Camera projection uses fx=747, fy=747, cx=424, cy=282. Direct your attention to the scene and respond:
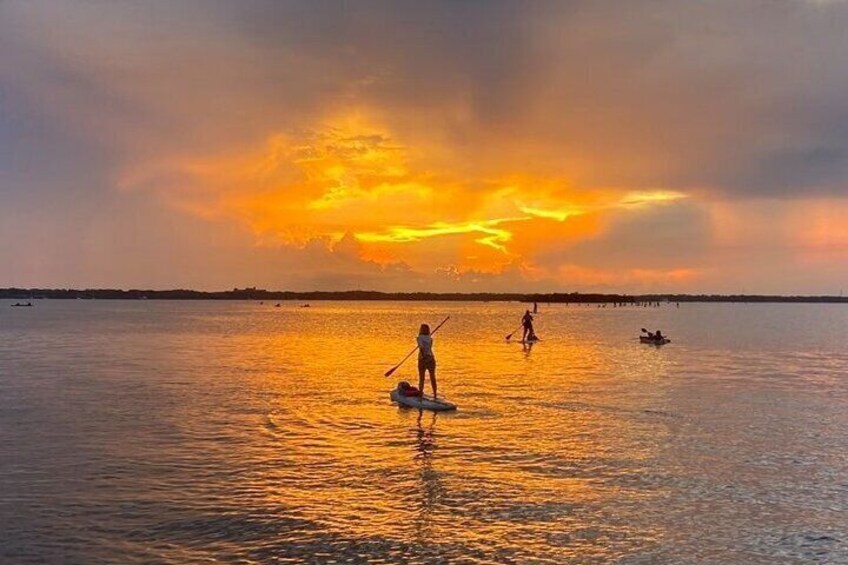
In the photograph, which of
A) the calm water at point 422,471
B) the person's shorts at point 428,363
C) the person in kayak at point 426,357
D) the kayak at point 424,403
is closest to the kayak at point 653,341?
the calm water at point 422,471

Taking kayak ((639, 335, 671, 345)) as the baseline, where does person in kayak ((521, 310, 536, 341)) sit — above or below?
above

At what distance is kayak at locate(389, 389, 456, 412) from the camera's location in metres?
24.2

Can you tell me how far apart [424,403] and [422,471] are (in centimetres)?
842

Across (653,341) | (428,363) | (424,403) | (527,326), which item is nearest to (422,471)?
(424,403)

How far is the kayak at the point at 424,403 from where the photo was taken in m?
24.2

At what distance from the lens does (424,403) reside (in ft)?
80.4

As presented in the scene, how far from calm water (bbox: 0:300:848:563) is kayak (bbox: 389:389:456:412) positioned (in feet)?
1.77

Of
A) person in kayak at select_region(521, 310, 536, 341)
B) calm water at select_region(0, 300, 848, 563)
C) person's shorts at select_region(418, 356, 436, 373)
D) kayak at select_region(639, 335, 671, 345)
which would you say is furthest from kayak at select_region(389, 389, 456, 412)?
kayak at select_region(639, 335, 671, 345)

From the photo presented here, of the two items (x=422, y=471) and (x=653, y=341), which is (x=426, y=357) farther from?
(x=653, y=341)

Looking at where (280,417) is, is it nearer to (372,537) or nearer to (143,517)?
(143,517)

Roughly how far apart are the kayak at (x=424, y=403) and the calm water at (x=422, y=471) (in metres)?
0.54

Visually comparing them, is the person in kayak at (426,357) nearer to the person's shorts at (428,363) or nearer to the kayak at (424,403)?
the person's shorts at (428,363)

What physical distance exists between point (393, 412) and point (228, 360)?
24.4 metres

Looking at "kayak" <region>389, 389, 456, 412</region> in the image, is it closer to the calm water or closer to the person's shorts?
the calm water
